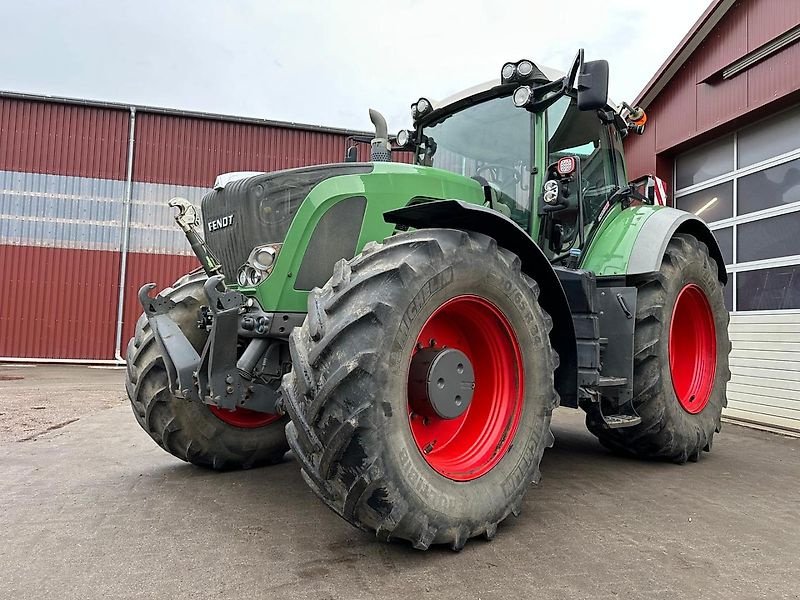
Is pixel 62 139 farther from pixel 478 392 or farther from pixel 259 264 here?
pixel 478 392

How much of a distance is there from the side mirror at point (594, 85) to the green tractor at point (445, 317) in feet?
0.04

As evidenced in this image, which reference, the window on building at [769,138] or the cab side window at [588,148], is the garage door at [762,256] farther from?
the cab side window at [588,148]

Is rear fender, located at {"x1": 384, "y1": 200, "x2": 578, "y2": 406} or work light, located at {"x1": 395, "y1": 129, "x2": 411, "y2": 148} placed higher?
work light, located at {"x1": 395, "y1": 129, "x2": 411, "y2": 148}

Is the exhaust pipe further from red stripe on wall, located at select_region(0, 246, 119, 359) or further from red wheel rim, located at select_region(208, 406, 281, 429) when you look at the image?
red stripe on wall, located at select_region(0, 246, 119, 359)

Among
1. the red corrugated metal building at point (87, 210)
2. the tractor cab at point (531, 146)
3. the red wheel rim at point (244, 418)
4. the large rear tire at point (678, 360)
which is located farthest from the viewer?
the red corrugated metal building at point (87, 210)

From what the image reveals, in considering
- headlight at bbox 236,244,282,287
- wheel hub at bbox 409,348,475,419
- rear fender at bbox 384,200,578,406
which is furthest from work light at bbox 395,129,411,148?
wheel hub at bbox 409,348,475,419

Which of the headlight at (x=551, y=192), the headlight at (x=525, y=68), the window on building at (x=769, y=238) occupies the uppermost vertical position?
the headlight at (x=525, y=68)

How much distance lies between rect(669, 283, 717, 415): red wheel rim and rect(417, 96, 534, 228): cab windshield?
1805mm

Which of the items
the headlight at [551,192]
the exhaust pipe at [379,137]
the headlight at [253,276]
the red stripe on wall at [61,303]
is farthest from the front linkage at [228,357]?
the red stripe on wall at [61,303]

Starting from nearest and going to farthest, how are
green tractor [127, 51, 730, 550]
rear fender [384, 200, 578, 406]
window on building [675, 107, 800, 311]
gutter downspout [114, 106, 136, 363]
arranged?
1. green tractor [127, 51, 730, 550]
2. rear fender [384, 200, 578, 406]
3. window on building [675, 107, 800, 311]
4. gutter downspout [114, 106, 136, 363]

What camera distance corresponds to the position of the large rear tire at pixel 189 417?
12.3 ft

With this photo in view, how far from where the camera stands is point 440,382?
2.77 metres

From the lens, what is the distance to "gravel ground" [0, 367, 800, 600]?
2.33 m

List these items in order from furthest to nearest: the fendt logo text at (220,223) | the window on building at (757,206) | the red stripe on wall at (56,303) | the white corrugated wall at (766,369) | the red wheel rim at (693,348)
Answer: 1. the red stripe on wall at (56,303)
2. the window on building at (757,206)
3. the white corrugated wall at (766,369)
4. the red wheel rim at (693,348)
5. the fendt logo text at (220,223)
